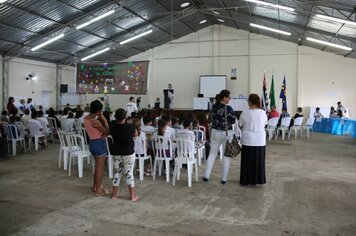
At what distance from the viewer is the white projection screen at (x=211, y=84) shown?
→ 1579 cm

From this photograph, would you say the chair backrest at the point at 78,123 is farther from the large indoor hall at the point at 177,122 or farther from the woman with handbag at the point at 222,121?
the woman with handbag at the point at 222,121

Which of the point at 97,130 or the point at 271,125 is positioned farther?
the point at 271,125

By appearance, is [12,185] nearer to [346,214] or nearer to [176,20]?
[346,214]

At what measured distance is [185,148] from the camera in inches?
186

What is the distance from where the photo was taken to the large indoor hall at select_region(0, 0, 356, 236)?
3559mm

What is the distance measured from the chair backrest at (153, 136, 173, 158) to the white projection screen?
11.3 m

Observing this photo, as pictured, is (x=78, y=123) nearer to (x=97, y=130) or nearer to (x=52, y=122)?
(x=52, y=122)

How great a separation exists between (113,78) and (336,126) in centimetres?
884

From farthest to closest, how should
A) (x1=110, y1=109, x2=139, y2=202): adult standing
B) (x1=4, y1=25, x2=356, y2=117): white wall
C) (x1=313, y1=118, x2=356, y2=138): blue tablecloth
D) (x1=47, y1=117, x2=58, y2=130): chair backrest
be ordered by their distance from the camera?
(x1=4, y1=25, x2=356, y2=117): white wall
(x1=313, y1=118, x2=356, y2=138): blue tablecloth
(x1=47, y1=117, x2=58, y2=130): chair backrest
(x1=110, y1=109, x2=139, y2=202): adult standing

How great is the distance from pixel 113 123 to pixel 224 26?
13703mm

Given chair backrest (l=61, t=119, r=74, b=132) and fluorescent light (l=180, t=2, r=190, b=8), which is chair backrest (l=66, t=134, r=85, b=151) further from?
fluorescent light (l=180, t=2, r=190, b=8)

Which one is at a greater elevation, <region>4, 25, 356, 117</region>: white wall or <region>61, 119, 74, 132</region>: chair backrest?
<region>4, 25, 356, 117</region>: white wall

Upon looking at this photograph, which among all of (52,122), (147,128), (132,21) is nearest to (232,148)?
(147,128)

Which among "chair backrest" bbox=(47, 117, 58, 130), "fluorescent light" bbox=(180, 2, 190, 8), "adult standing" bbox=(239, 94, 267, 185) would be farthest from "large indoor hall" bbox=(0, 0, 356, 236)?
"chair backrest" bbox=(47, 117, 58, 130)
